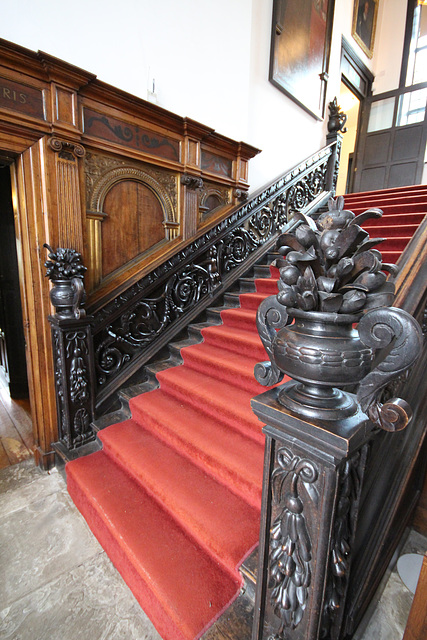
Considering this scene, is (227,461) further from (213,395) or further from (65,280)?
(65,280)

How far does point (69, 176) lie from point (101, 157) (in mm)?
365

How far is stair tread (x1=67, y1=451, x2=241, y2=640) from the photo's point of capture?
111 cm

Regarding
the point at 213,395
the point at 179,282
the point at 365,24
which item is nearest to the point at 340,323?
the point at 213,395

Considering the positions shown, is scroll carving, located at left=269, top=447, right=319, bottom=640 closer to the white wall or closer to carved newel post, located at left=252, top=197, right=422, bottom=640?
carved newel post, located at left=252, top=197, right=422, bottom=640

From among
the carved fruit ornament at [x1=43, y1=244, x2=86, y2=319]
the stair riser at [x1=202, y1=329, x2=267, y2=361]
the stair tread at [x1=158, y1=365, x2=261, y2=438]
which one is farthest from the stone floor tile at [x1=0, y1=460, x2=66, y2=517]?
the stair riser at [x1=202, y1=329, x2=267, y2=361]

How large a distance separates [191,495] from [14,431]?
2072 millimetres

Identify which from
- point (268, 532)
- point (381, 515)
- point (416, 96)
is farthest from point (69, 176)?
point (416, 96)

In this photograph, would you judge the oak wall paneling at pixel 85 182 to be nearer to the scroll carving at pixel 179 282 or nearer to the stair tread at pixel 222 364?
the scroll carving at pixel 179 282

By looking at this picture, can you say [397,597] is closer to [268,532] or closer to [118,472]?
[268,532]

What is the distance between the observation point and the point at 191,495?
1.49 metres

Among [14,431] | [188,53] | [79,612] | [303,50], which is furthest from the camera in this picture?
[303,50]

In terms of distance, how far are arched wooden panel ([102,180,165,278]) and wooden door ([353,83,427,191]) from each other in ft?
19.7

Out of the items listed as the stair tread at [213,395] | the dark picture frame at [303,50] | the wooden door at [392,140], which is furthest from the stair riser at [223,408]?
the wooden door at [392,140]

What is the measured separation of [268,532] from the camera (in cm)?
86
